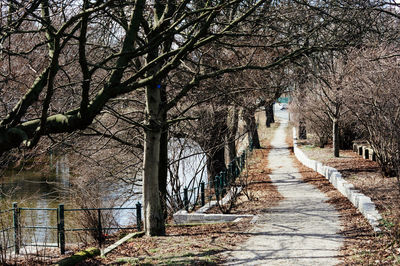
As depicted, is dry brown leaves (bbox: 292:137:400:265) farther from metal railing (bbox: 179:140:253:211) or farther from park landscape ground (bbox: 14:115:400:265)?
metal railing (bbox: 179:140:253:211)

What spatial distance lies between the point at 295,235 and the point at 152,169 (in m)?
3.41

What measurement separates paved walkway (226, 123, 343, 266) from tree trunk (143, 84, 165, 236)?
7.26 feet

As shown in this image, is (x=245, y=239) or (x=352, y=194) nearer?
(x=245, y=239)

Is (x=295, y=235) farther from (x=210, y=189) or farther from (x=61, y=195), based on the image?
(x=61, y=195)

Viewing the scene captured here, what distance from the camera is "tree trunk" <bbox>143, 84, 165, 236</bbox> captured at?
10.9 meters

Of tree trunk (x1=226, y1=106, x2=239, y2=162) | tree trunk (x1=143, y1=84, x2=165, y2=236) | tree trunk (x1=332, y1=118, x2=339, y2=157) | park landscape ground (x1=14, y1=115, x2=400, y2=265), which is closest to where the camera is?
park landscape ground (x1=14, y1=115, x2=400, y2=265)

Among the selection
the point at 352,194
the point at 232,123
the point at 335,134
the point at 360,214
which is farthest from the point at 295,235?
the point at 335,134

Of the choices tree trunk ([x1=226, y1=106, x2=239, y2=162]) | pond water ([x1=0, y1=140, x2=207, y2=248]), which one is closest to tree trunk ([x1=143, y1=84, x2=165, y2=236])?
pond water ([x1=0, y1=140, x2=207, y2=248])

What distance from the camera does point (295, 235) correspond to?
32.2 feet

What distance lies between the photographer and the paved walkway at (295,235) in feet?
26.4

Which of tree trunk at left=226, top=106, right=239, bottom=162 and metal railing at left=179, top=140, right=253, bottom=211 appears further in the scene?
tree trunk at left=226, top=106, right=239, bottom=162

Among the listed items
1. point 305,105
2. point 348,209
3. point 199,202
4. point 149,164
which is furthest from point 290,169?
point 149,164

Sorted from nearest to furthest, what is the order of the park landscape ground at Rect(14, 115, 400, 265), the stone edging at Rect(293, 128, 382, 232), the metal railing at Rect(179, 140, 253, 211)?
the park landscape ground at Rect(14, 115, 400, 265)
the stone edging at Rect(293, 128, 382, 232)
the metal railing at Rect(179, 140, 253, 211)

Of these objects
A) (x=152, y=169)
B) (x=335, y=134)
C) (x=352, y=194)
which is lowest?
(x=352, y=194)
